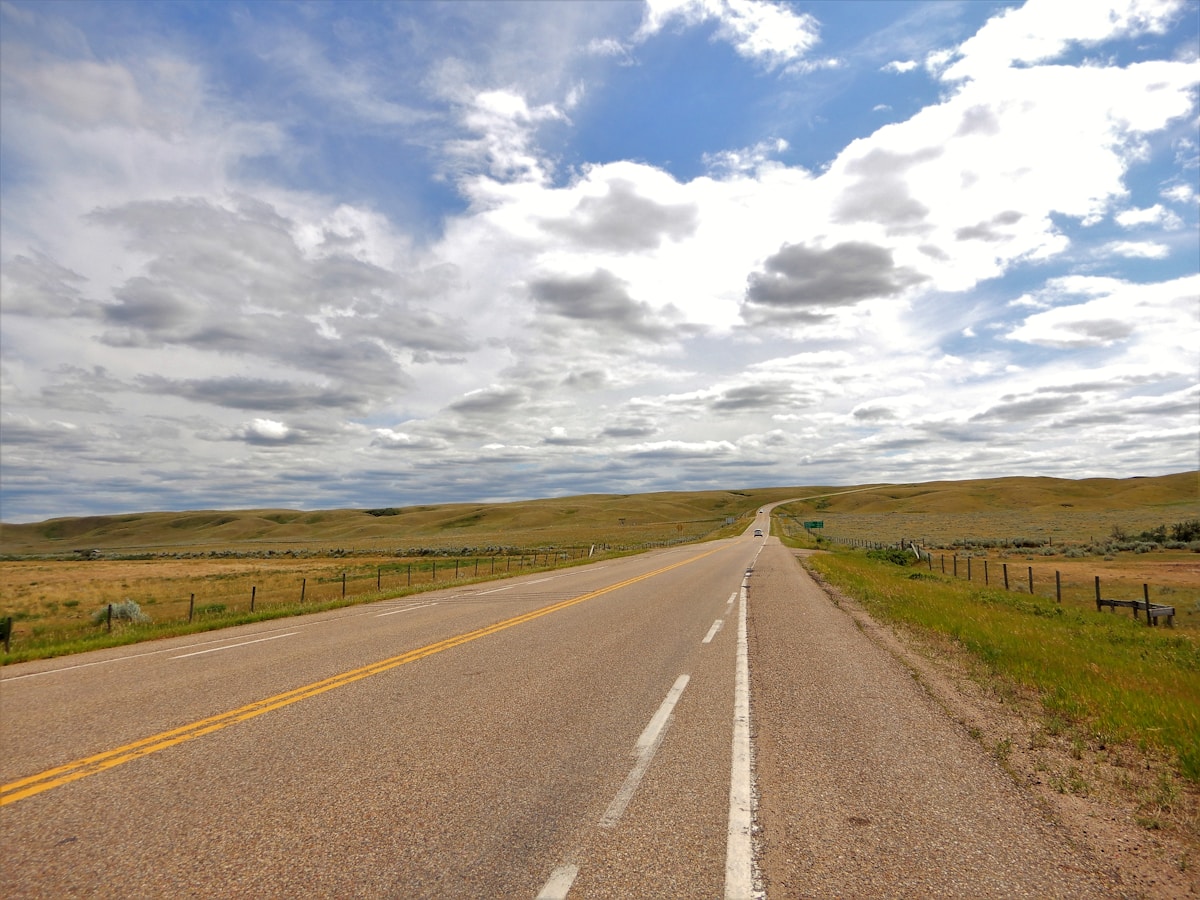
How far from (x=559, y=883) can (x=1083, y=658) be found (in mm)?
10389

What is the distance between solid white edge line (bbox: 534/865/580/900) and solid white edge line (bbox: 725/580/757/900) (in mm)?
856

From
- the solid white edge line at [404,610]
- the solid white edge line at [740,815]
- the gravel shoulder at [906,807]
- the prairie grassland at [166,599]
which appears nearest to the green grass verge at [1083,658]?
the gravel shoulder at [906,807]

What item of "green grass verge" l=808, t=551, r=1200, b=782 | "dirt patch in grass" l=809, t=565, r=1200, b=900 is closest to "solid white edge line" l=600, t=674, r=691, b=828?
"dirt patch in grass" l=809, t=565, r=1200, b=900

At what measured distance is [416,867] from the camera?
4016 mm

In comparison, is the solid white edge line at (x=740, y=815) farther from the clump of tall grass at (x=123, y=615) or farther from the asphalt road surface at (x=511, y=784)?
the clump of tall grass at (x=123, y=615)

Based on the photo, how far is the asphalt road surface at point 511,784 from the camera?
3.96 m

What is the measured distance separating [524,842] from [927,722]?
15.5 ft

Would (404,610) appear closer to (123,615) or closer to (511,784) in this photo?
(123,615)

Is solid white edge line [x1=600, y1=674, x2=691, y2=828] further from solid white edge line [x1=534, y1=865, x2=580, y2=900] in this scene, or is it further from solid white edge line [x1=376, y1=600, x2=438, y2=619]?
solid white edge line [x1=376, y1=600, x2=438, y2=619]

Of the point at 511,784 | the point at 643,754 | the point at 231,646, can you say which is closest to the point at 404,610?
the point at 231,646

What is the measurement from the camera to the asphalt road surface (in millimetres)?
3963

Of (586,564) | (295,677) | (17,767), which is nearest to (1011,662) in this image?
(295,677)

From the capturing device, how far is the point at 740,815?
4707 mm

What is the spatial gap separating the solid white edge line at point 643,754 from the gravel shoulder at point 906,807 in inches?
35.8
